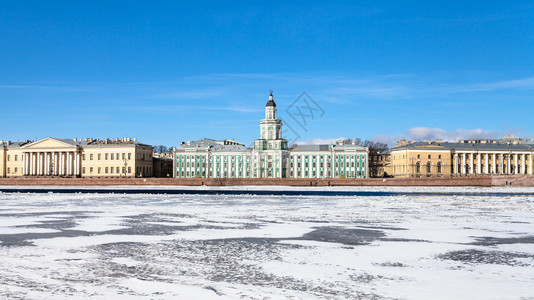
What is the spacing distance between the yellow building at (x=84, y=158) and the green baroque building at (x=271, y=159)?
6215 mm

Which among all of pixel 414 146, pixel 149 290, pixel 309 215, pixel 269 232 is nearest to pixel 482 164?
pixel 414 146

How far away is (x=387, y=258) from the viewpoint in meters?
11.0

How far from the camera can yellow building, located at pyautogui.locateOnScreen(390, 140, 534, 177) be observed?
9262 cm

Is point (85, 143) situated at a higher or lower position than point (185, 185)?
higher

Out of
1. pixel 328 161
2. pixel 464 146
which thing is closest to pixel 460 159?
pixel 464 146

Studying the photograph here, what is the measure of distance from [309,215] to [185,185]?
51.4m

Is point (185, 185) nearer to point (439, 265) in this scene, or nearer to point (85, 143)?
point (85, 143)

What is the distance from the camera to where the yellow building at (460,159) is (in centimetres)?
9262

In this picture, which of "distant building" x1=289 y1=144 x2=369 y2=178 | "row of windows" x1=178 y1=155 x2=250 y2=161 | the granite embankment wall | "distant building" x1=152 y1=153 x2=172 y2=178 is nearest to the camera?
the granite embankment wall

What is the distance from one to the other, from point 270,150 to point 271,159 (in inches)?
54.8

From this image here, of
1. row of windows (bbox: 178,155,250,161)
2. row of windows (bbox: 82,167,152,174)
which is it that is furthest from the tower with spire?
row of windows (bbox: 82,167,152,174)

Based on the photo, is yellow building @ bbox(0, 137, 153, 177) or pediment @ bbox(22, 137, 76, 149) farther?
pediment @ bbox(22, 137, 76, 149)

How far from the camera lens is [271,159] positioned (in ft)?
298

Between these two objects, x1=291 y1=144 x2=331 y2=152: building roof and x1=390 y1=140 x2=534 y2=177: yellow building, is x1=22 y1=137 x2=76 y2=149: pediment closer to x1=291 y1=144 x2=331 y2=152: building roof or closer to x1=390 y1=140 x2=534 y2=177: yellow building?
x1=291 y1=144 x2=331 y2=152: building roof
